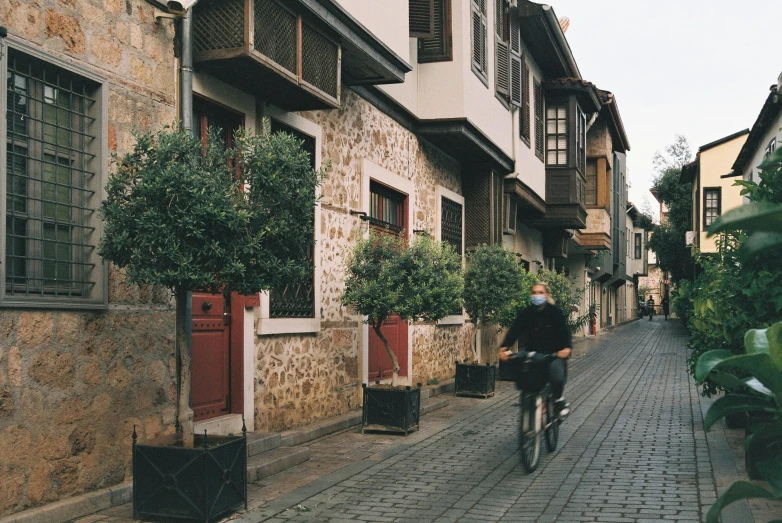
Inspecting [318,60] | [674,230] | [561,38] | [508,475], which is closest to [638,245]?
[674,230]

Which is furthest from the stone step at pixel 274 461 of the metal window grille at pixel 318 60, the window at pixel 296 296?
the metal window grille at pixel 318 60

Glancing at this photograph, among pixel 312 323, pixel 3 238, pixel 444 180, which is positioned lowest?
pixel 312 323

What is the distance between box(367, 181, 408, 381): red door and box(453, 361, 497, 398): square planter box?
100 centimetres

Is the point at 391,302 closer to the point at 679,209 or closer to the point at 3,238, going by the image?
the point at 3,238

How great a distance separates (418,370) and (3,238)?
954 centimetres

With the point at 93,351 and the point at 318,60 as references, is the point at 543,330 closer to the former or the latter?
the point at 318,60

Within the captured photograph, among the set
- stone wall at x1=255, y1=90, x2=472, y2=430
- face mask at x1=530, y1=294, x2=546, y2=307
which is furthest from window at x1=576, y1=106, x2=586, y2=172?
Result: face mask at x1=530, y1=294, x2=546, y2=307

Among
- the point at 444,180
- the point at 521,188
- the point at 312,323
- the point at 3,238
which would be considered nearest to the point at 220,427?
the point at 312,323

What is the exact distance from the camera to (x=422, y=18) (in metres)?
13.8

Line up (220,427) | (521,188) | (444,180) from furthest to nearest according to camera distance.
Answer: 1. (521,188)
2. (444,180)
3. (220,427)

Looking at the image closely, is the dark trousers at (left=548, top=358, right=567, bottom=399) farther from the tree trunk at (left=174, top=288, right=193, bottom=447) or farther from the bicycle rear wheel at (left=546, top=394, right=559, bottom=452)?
the tree trunk at (left=174, top=288, right=193, bottom=447)

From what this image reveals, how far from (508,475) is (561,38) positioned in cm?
1543

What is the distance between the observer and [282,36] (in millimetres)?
8602

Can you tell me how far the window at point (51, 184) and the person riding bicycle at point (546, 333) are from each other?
13.8 ft
